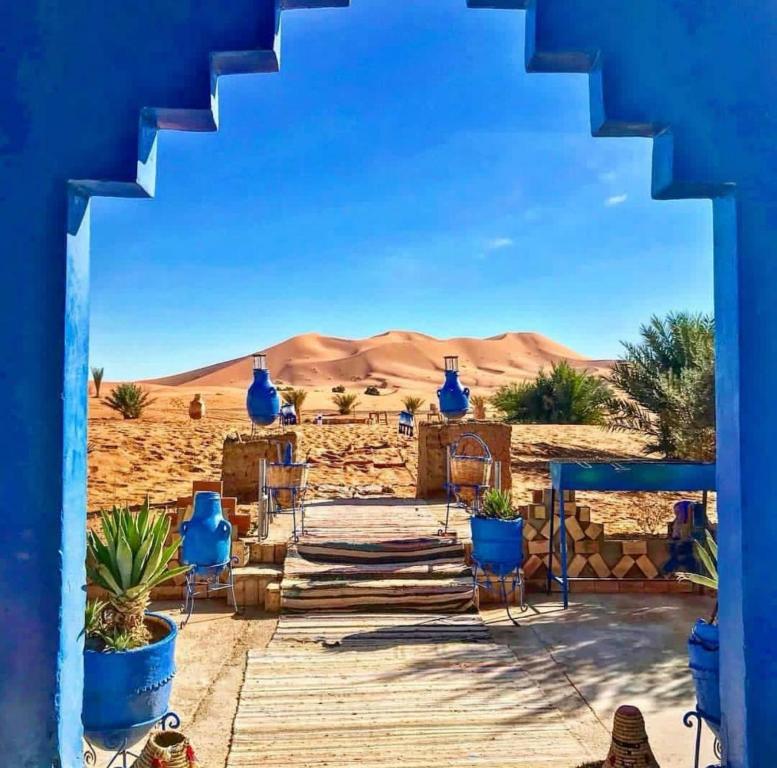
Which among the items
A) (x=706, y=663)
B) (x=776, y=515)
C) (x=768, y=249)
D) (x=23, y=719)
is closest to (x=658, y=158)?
(x=768, y=249)

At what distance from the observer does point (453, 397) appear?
9.67m

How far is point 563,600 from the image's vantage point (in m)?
6.27

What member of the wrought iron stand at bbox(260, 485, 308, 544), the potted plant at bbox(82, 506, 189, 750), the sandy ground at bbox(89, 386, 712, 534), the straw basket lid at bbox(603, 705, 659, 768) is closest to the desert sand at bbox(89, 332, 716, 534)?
the sandy ground at bbox(89, 386, 712, 534)

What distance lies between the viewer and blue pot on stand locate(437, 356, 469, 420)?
967 cm

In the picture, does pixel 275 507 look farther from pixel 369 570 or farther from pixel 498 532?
pixel 498 532

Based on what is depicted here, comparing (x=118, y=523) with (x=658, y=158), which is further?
(x=118, y=523)

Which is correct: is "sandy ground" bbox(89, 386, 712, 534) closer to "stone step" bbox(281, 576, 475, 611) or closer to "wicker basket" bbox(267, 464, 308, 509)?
"wicker basket" bbox(267, 464, 308, 509)

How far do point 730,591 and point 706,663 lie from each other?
1.16 ft

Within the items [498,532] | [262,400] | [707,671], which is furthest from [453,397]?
[707,671]

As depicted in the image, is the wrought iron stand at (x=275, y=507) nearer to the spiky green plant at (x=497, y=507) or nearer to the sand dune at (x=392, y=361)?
the spiky green plant at (x=497, y=507)

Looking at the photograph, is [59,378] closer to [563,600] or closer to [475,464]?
[563,600]

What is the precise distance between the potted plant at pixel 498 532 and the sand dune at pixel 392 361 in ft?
185

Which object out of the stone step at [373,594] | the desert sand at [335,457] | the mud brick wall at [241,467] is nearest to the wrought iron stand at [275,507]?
the stone step at [373,594]

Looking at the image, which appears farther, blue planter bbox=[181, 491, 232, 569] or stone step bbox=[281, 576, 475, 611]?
stone step bbox=[281, 576, 475, 611]
